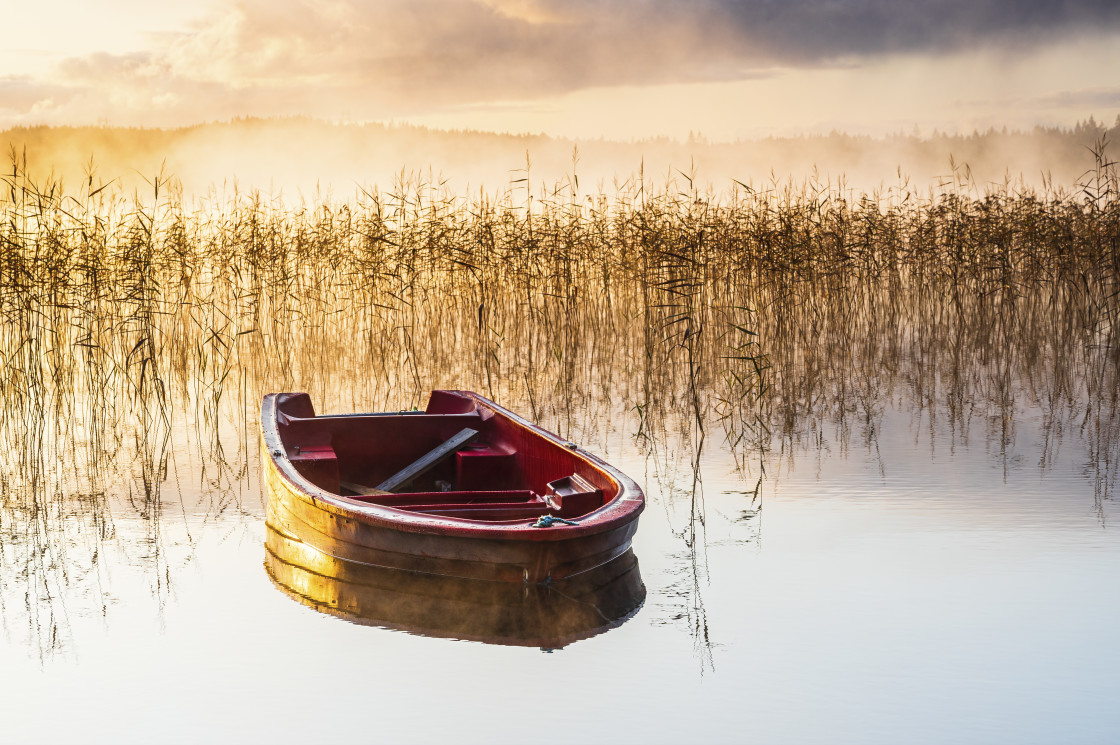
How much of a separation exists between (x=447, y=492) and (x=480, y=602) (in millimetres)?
879

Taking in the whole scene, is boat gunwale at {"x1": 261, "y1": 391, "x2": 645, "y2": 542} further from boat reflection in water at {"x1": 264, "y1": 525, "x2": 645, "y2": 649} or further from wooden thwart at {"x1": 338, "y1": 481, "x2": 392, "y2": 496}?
wooden thwart at {"x1": 338, "y1": 481, "x2": 392, "y2": 496}

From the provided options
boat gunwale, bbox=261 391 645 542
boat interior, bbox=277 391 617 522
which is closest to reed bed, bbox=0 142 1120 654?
boat interior, bbox=277 391 617 522

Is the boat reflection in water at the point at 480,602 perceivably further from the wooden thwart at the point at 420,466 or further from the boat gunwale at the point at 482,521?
the wooden thwart at the point at 420,466

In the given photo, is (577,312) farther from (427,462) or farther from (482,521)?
(482,521)

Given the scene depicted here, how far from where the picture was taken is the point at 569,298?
25.7ft

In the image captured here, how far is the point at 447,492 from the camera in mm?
4246

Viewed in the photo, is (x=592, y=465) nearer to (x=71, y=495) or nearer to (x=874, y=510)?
(x=874, y=510)

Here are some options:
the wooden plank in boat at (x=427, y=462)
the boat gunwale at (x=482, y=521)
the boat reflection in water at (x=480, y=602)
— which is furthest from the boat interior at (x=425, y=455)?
the boat reflection in water at (x=480, y=602)

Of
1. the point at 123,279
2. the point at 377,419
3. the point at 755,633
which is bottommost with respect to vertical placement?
the point at 755,633

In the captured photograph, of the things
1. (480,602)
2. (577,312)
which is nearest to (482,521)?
(480,602)

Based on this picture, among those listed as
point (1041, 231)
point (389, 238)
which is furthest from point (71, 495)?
point (1041, 231)

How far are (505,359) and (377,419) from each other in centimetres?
301

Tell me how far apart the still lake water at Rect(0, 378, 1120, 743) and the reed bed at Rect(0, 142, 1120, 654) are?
1.32 metres

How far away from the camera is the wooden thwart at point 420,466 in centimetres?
492
